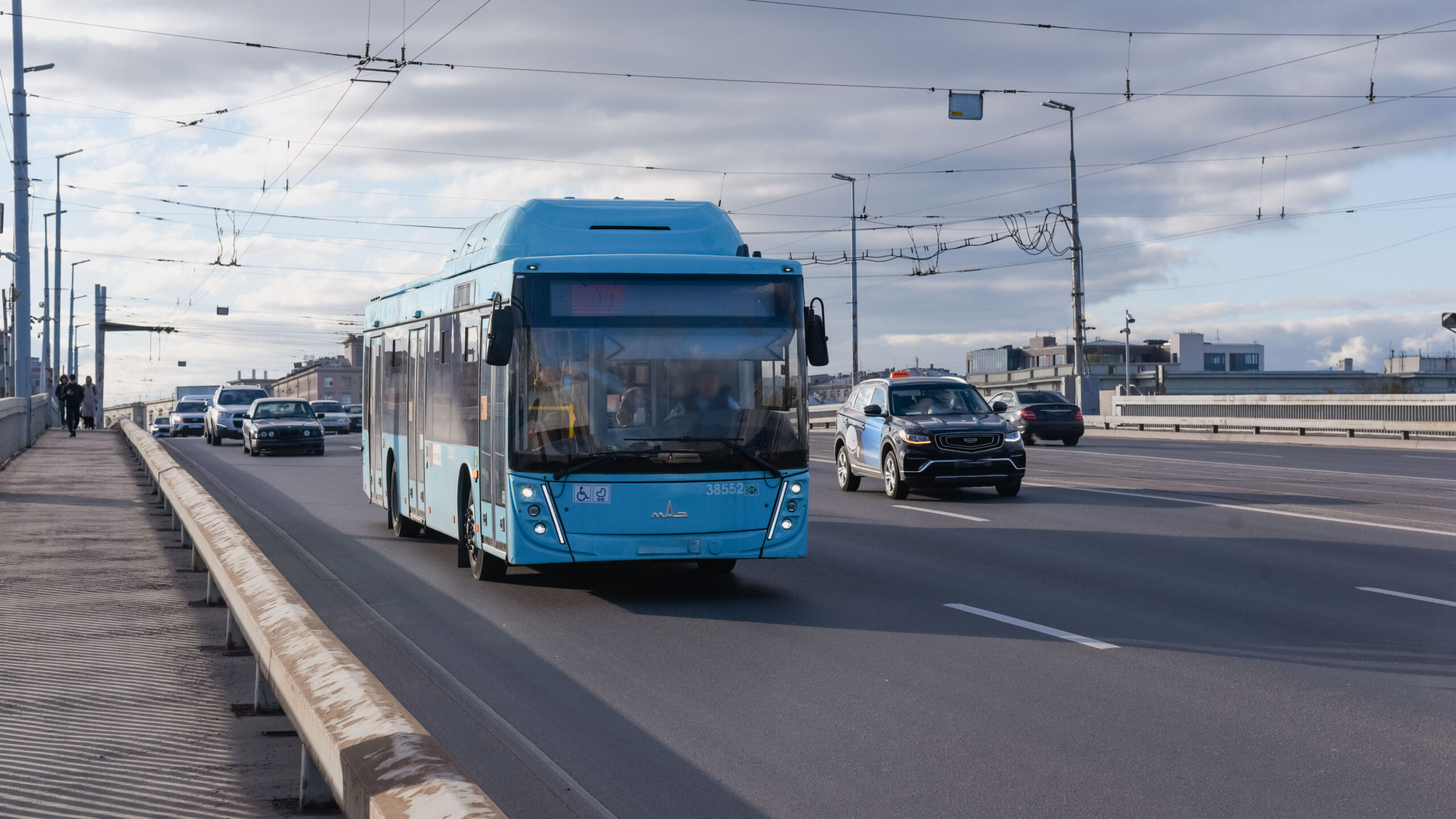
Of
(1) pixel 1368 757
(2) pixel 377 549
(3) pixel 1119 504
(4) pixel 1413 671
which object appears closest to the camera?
(1) pixel 1368 757

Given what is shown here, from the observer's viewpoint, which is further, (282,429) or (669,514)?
(282,429)

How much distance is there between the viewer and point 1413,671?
7.61 metres

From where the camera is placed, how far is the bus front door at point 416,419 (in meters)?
13.6

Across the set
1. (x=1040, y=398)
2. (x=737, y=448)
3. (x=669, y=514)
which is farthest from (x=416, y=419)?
(x=1040, y=398)

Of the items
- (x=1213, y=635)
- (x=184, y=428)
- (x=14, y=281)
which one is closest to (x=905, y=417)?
(x=1213, y=635)

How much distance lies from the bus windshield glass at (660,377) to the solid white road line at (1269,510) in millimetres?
7820

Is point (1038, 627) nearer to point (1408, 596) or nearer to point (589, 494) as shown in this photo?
point (1408, 596)

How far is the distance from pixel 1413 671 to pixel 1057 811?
3.55 meters

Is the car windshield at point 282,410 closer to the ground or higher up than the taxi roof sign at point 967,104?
closer to the ground

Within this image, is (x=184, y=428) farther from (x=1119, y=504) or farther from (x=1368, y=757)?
(x=1368, y=757)

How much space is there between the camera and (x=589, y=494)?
10.3 meters

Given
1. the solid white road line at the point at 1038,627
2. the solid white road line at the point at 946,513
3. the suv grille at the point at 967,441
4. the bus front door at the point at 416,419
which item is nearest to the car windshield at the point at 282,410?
the suv grille at the point at 967,441

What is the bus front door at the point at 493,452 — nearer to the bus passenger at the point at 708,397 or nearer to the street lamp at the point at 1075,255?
the bus passenger at the point at 708,397

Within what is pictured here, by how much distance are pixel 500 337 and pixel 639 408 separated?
3.69ft
